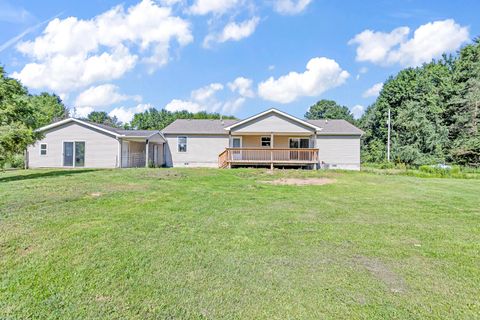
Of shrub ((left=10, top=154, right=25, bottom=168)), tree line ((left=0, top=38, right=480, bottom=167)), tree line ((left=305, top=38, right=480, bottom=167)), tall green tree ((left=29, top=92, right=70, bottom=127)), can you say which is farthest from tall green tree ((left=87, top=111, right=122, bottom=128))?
tree line ((left=305, top=38, right=480, bottom=167))

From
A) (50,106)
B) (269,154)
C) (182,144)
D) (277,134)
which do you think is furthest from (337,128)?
(50,106)

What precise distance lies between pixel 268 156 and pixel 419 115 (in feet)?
68.5

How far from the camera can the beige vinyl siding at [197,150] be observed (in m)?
22.6

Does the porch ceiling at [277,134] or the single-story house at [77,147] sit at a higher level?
the porch ceiling at [277,134]

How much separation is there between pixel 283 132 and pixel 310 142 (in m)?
3.01

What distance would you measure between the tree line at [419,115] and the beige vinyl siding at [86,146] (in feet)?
8.55

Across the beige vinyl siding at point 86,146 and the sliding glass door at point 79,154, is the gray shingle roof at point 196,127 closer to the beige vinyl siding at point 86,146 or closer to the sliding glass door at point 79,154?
the beige vinyl siding at point 86,146

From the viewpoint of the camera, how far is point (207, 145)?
74.2 feet

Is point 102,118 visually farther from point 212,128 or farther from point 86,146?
point 212,128

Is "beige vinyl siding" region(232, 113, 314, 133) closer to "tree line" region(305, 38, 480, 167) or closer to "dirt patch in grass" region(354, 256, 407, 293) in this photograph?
"tree line" region(305, 38, 480, 167)

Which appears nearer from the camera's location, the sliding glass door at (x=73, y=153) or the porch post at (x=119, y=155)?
the porch post at (x=119, y=155)

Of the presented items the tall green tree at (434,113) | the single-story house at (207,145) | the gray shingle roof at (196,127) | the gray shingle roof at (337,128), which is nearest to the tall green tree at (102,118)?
the gray shingle roof at (196,127)

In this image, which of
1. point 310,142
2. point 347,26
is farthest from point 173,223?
point 347,26

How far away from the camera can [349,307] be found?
2963 millimetres
